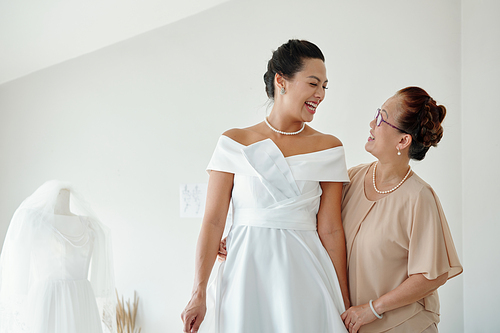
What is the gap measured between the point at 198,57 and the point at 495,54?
2347 mm

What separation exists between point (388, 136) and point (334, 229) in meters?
0.41

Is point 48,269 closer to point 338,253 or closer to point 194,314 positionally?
point 194,314

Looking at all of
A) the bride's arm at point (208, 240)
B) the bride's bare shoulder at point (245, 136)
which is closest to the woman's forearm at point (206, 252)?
the bride's arm at point (208, 240)

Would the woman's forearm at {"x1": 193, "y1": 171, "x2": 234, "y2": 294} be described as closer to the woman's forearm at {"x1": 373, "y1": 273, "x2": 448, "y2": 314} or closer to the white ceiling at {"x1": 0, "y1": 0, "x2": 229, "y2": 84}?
the woman's forearm at {"x1": 373, "y1": 273, "x2": 448, "y2": 314}

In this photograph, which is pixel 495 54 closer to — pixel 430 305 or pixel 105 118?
pixel 430 305

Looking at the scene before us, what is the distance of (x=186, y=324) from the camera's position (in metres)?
1.44

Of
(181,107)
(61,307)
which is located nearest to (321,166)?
(61,307)

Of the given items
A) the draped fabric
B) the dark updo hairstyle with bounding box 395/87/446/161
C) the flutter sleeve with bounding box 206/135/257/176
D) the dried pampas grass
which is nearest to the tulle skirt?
the draped fabric

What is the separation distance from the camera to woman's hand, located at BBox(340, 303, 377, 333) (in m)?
1.51

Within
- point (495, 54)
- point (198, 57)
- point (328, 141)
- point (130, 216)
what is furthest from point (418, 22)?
point (130, 216)

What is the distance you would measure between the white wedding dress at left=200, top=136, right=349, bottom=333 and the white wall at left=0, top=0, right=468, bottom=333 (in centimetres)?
139

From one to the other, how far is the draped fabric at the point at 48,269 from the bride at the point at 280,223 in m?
1.62

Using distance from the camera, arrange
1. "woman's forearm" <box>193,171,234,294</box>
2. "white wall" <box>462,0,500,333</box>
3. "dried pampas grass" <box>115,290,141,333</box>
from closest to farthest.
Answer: "woman's forearm" <box>193,171,234,294</box>
"white wall" <box>462,0,500,333</box>
"dried pampas grass" <box>115,290,141,333</box>

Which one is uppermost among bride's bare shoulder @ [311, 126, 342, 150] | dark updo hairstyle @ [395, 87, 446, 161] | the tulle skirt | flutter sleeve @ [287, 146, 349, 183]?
dark updo hairstyle @ [395, 87, 446, 161]
